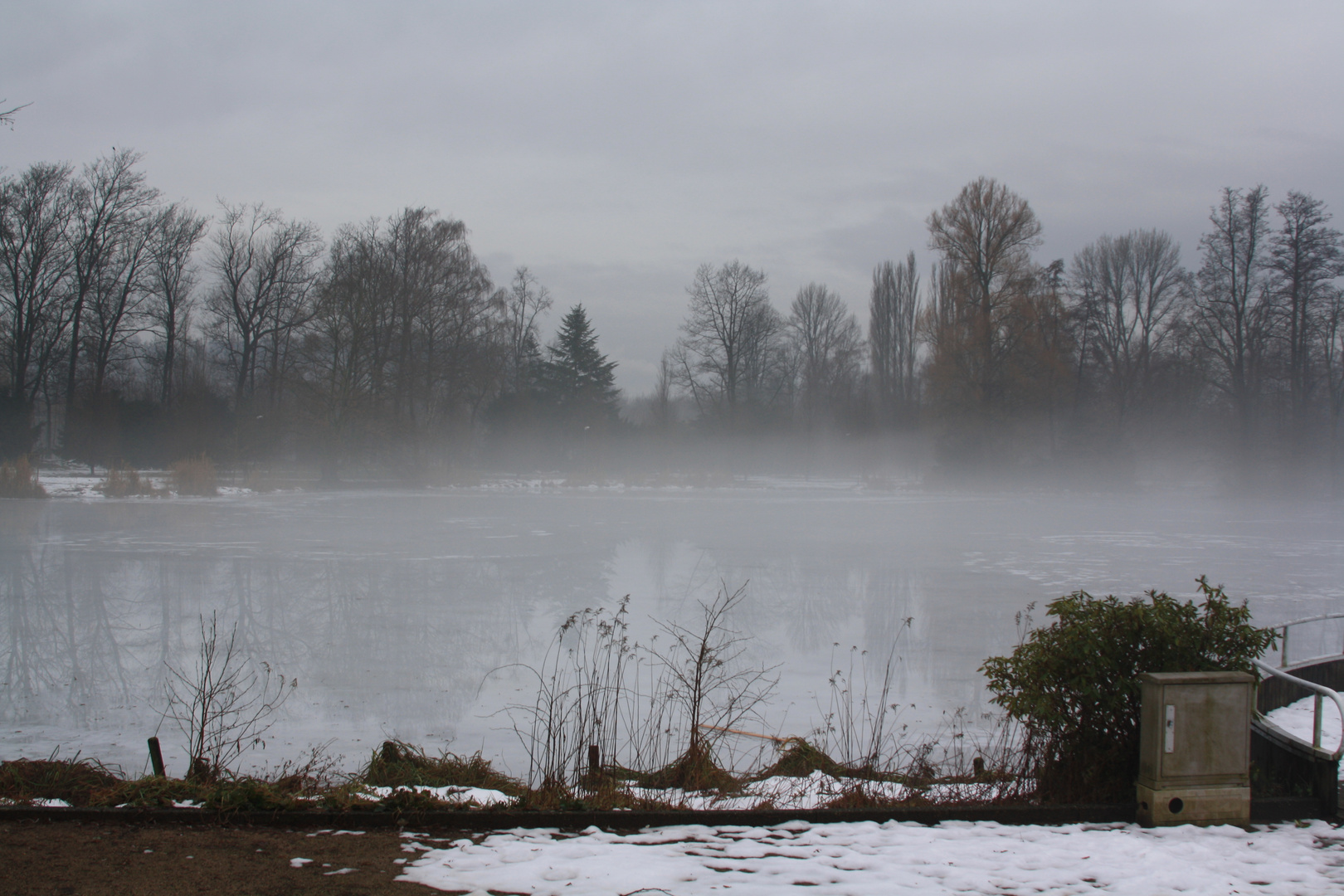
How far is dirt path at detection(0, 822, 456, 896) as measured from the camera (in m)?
3.38

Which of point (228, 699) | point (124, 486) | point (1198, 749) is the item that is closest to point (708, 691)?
point (1198, 749)

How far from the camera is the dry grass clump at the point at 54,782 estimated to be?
4336mm

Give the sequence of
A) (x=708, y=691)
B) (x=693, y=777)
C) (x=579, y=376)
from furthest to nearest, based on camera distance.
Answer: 1. (x=579, y=376)
2. (x=708, y=691)
3. (x=693, y=777)

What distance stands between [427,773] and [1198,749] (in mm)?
3876

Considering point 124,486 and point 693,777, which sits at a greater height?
point 124,486

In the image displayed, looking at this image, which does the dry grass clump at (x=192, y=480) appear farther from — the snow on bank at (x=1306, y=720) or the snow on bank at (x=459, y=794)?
the snow on bank at (x=1306, y=720)

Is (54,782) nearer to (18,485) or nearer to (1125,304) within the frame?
(18,485)

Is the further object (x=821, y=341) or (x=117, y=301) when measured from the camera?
(x=821, y=341)

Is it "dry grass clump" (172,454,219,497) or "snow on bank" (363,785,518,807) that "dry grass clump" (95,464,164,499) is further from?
"snow on bank" (363,785,518,807)

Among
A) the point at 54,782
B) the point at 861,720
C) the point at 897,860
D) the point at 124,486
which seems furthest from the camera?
the point at 124,486

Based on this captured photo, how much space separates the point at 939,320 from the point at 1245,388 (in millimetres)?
13491

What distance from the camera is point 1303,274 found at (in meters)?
38.5

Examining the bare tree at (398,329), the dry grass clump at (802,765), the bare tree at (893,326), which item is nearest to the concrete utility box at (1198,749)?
the dry grass clump at (802,765)

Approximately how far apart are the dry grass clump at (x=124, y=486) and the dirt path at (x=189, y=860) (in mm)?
29711
